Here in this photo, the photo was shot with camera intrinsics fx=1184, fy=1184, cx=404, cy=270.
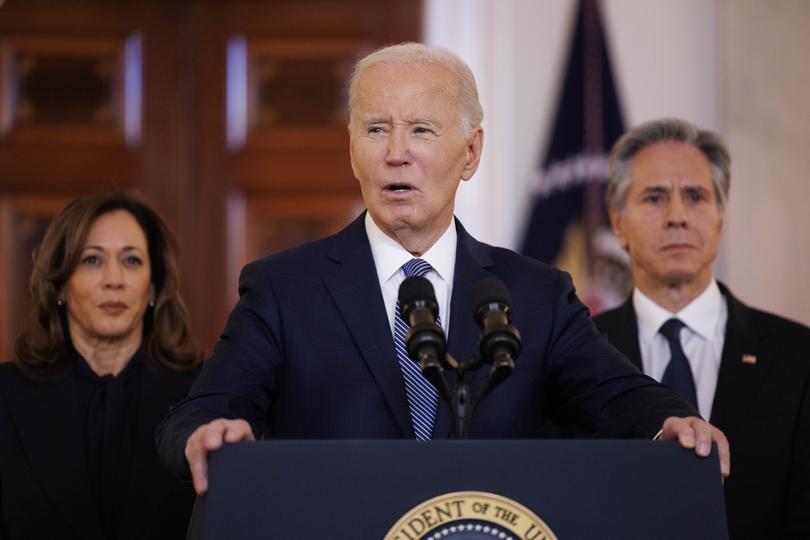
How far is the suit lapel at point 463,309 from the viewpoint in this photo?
235 cm

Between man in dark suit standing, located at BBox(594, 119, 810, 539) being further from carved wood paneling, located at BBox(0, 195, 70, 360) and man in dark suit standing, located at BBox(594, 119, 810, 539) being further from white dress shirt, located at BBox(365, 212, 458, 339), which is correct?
carved wood paneling, located at BBox(0, 195, 70, 360)

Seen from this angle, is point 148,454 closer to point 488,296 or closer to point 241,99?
point 488,296

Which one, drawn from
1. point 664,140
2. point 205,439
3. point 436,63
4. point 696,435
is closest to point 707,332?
point 664,140

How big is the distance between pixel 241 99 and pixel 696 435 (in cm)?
395

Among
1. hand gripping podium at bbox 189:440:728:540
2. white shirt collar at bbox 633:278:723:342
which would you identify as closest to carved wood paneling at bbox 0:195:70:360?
white shirt collar at bbox 633:278:723:342

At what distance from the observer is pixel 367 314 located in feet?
7.99

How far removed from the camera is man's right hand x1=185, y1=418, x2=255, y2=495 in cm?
187

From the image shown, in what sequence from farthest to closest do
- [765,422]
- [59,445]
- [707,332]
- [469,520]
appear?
1. [707,332]
2. [59,445]
3. [765,422]
4. [469,520]

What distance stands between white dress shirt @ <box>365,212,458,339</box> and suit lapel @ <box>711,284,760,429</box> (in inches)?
43.7

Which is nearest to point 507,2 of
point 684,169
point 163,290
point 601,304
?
point 601,304

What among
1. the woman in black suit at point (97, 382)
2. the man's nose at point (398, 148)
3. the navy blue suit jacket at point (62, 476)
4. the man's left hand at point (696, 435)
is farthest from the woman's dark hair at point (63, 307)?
the man's left hand at point (696, 435)

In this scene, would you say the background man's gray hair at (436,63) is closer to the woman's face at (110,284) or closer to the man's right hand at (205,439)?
the man's right hand at (205,439)

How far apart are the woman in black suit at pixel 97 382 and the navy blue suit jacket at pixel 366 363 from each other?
0.96m

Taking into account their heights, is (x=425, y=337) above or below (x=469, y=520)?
above
